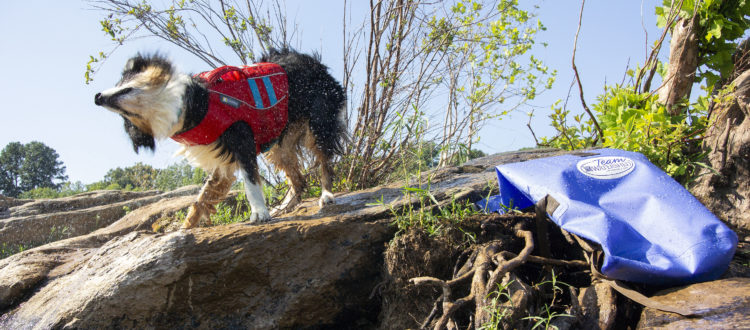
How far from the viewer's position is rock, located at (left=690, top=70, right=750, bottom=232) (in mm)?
3004

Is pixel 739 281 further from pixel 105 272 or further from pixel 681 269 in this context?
pixel 105 272

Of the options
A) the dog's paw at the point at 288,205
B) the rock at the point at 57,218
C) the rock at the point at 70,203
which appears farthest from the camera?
the rock at the point at 70,203

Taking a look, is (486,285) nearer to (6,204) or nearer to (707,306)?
(707,306)

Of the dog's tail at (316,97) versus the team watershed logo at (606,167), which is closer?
the team watershed logo at (606,167)

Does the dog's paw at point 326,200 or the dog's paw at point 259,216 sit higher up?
the dog's paw at point 259,216

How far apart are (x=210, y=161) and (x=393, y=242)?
160 cm

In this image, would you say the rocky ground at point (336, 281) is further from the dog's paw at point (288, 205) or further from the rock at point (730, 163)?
the dog's paw at point (288, 205)

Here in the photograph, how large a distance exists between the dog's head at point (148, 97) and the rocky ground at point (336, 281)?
28.9 inches

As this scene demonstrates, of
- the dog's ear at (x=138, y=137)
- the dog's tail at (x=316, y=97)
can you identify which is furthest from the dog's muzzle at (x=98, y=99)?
the dog's tail at (x=316, y=97)

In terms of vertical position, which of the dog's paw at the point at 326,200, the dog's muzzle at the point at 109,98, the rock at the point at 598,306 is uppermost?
the dog's muzzle at the point at 109,98

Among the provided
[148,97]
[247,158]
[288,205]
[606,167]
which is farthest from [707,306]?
[148,97]

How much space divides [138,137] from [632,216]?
3.07m

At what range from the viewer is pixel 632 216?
7.87 ft

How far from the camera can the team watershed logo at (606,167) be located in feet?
8.70
